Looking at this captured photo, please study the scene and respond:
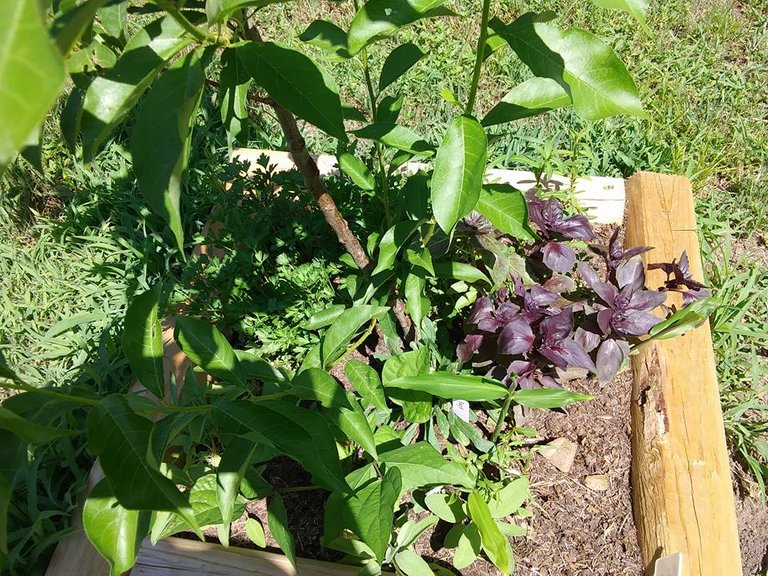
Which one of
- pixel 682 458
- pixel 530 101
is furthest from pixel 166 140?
pixel 682 458

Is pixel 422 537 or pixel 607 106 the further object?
pixel 422 537

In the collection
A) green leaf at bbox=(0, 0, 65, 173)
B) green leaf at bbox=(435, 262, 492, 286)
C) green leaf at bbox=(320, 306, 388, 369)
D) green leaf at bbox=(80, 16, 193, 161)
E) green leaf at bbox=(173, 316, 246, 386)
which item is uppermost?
green leaf at bbox=(0, 0, 65, 173)

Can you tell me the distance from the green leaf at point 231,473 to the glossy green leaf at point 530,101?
0.85 metres

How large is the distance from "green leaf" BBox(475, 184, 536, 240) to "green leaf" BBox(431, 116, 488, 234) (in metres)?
0.26

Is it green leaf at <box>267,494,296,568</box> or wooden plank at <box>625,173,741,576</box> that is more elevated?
green leaf at <box>267,494,296,568</box>

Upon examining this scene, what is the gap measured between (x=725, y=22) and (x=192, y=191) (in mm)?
3053

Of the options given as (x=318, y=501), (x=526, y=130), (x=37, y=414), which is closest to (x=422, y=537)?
(x=318, y=501)

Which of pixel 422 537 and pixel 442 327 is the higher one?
pixel 442 327

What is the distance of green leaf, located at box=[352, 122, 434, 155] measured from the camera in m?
1.38

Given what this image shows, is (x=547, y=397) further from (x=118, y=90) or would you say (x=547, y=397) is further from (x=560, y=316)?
(x=118, y=90)

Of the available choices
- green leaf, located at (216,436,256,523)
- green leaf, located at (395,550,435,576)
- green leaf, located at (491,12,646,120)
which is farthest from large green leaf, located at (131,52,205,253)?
green leaf, located at (395,550,435,576)

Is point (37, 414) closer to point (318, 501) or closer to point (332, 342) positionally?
point (332, 342)

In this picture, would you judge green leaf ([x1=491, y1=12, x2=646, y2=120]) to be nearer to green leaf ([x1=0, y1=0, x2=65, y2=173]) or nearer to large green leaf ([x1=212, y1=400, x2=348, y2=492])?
large green leaf ([x1=212, y1=400, x2=348, y2=492])

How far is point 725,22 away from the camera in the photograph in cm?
349
